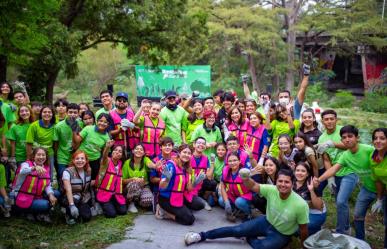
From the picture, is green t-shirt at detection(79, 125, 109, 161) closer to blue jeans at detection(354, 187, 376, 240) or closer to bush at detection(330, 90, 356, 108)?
blue jeans at detection(354, 187, 376, 240)

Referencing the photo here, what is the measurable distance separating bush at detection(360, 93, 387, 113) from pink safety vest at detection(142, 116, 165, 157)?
13073 mm

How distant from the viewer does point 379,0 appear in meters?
19.4

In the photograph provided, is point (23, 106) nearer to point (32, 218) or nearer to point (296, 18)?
point (32, 218)

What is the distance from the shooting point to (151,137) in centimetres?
636

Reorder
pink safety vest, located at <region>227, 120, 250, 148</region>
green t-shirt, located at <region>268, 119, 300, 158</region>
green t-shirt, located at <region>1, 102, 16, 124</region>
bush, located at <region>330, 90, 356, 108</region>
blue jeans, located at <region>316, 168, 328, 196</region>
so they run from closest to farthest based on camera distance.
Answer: blue jeans, located at <region>316, 168, 328, 196</region>, green t-shirt, located at <region>1, 102, 16, 124</region>, green t-shirt, located at <region>268, 119, 300, 158</region>, pink safety vest, located at <region>227, 120, 250, 148</region>, bush, located at <region>330, 90, 356, 108</region>

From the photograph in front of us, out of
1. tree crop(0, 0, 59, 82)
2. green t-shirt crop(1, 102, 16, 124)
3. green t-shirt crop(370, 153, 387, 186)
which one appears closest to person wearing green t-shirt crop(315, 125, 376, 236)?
green t-shirt crop(370, 153, 387, 186)

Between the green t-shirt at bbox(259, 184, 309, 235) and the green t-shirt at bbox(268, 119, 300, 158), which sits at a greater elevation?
the green t-shirt at bbox(268, 119, 300, 158)

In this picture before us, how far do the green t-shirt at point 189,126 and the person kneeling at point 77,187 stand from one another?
69.8 inches

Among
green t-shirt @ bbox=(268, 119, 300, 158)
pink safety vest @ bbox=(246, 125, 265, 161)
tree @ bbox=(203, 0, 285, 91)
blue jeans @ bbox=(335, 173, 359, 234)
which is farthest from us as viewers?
tree @ bbox=(203, 0, 285, 91)

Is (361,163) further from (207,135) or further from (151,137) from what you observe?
(151,137)

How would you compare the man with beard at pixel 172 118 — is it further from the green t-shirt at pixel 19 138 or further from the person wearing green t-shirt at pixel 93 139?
the green t-shirt at pixel 19 138

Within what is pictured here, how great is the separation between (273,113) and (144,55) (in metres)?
8.68

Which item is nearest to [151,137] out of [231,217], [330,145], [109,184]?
[109,184]

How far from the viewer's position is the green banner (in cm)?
1602
